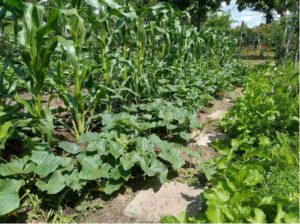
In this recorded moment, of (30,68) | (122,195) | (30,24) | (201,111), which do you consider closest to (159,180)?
(122,195)

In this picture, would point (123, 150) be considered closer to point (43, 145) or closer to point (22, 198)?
point (43, 145)

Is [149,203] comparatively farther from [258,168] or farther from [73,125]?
[73,125]

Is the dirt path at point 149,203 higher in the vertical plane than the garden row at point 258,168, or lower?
lower

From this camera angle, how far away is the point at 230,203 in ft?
5.84

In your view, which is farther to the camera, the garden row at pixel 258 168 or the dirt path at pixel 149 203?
the dirt path at pixel 149 203

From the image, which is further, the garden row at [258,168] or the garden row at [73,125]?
the garden row at [73,125]

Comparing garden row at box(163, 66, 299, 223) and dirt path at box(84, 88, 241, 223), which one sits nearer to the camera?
garden row at box(163, 66, 299, 223)

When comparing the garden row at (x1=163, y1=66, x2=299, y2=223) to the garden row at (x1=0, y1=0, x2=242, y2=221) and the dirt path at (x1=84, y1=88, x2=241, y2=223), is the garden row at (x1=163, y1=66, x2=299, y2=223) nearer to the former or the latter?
the dirt path at (x1=84, y1=88, x2=241, y2=223)

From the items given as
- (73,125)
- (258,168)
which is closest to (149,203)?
(258,168)

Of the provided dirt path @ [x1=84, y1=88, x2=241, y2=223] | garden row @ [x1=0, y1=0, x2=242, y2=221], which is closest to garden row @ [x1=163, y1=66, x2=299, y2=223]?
dirt path @ [x1=84, y1=88, x2=241, y2=223]

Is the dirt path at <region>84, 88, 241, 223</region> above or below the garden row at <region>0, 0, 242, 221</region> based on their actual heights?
below

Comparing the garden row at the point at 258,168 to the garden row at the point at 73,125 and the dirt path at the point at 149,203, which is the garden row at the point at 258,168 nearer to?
the dirt path at the point at 149,203

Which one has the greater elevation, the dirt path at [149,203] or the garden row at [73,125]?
the garden row at [73,125]

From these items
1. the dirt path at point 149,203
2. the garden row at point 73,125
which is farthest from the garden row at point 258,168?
the garden row at point 73,125
